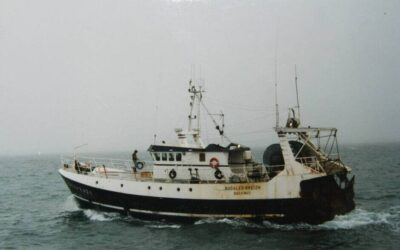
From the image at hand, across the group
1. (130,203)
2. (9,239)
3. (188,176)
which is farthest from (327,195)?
(9,239)

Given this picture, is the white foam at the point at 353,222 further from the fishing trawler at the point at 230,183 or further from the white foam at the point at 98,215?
the white foam at the point at 98,215

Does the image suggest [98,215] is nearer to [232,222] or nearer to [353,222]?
[232,222]

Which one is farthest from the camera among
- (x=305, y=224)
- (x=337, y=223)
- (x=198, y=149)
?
(x=198, y=149)

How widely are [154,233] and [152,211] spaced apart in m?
2.00

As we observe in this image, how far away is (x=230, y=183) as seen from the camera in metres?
21.7

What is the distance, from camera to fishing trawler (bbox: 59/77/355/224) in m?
21.2

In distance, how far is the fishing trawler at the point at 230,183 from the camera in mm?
21219

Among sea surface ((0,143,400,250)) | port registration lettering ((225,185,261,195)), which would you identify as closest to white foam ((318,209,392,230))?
sea surface ((0,143,400,250))

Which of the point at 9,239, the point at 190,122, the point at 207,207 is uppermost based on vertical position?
the point at 190,122

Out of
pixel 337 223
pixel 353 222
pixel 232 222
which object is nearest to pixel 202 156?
pixel 232 222

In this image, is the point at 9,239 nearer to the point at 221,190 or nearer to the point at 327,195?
the point at 221,190

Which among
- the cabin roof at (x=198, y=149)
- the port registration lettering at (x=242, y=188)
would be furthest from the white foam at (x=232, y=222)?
the cabin roof at (x=198, y=149)

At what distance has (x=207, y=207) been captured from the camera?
72.3ft

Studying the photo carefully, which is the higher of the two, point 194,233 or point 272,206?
point 272,206
